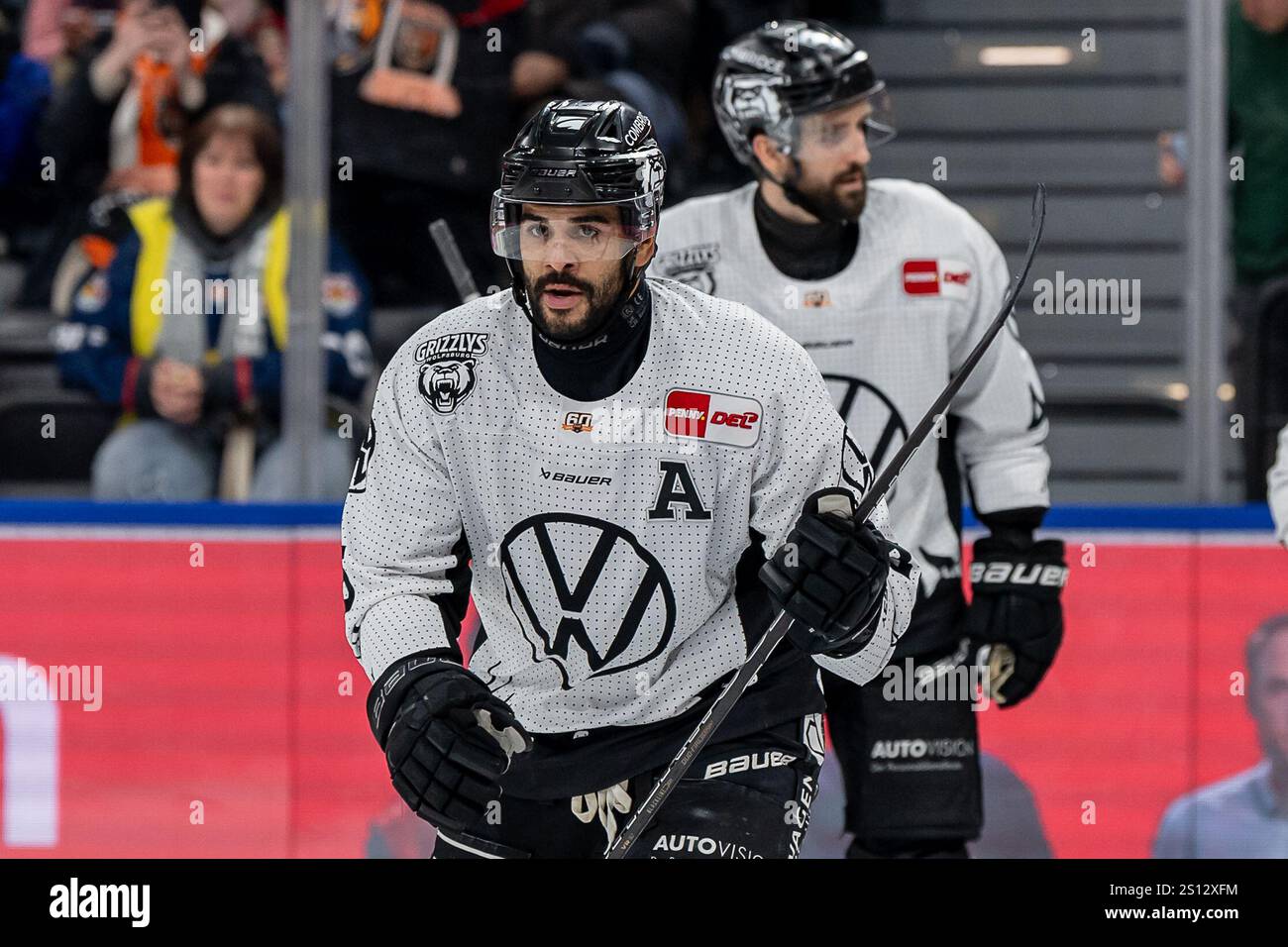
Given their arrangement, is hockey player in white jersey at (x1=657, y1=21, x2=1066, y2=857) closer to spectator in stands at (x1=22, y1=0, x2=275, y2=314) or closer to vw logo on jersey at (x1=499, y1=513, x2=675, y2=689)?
vw logo on jersey at (x1=499, y1=513, x2=675, y2=689)

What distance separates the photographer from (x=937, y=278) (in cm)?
381

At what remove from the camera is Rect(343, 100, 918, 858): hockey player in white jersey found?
2.88 metres

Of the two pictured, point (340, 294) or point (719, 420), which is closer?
point (719, 420)

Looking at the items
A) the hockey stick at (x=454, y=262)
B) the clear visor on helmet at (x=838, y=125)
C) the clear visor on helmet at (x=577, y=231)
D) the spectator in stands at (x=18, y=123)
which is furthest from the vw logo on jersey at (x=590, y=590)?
the spectator in stands at (x=18, y=123)

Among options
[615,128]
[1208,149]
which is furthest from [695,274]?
[1208,149]

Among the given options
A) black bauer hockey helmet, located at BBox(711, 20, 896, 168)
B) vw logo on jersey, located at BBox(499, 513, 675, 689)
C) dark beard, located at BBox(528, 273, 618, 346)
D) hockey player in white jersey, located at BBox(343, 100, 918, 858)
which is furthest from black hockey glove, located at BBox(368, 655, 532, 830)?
black bauer hockey helmet, located at BBox(711, 20, 896, 168)

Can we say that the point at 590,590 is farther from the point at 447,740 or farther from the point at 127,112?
the point at 127,112

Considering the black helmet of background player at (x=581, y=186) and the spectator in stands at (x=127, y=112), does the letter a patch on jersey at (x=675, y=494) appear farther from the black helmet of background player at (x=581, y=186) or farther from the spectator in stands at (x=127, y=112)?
the spectator in stands at (x=127, y=112)

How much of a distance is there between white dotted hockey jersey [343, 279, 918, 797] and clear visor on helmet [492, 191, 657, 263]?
0.11 m

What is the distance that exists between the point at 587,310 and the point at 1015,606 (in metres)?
1.24

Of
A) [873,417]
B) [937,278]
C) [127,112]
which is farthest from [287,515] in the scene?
[937,278]

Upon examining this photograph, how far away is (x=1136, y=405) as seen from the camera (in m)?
4.50

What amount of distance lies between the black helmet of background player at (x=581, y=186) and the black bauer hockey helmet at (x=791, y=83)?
0.90 m
